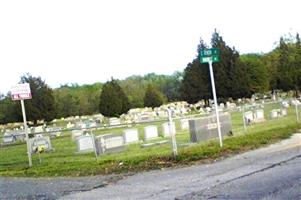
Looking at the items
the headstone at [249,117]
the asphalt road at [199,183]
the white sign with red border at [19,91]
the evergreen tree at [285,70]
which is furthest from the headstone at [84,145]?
the evergreen tree at [285,70]

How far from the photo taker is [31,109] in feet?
204

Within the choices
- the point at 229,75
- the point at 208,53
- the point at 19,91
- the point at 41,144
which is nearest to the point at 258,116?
the point at 41,144

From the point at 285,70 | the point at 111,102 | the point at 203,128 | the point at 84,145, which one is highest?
the point at 285,70

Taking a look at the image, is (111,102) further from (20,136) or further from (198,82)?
(20,136)

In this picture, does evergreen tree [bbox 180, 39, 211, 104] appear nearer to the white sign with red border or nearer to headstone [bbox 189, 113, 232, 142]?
headstone [bbox 189, 113, 232, 142]

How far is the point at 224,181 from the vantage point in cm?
955

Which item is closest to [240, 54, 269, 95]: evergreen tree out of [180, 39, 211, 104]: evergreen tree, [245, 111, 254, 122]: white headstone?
[180, 39, 211, 104]: evergreen tree

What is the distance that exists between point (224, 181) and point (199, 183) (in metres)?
0.51

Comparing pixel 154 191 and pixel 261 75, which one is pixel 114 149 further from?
pixel 261 75

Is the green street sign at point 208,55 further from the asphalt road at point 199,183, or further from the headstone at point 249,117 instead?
the headstone at point 249,117

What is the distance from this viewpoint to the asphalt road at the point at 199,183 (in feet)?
27.5

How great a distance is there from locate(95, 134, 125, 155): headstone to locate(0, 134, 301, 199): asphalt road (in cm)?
539

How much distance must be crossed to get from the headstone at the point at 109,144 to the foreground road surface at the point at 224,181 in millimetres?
7181

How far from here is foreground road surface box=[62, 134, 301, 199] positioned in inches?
323
